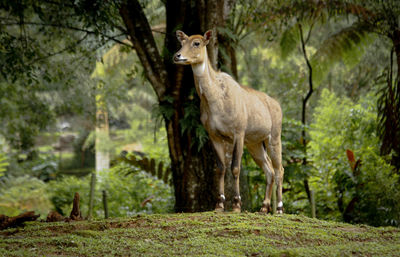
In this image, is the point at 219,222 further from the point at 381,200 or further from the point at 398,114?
the point at 398,114

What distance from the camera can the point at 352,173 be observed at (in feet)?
31.6

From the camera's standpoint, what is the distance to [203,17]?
25.1 ft

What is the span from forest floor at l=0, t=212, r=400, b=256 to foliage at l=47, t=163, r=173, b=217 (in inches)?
201

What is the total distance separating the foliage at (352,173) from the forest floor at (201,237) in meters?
3.41

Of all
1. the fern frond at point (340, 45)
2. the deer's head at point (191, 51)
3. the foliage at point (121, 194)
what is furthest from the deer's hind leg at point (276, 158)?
the fern frond at point (340, 45)

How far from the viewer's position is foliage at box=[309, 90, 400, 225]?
29.4 ft

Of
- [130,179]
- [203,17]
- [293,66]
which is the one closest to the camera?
[203,17]

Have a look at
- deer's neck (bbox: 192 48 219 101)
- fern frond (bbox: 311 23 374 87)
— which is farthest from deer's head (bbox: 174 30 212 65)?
fern frond (bbox: 311 23 374 87)

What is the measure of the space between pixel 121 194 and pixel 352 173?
6.35 metres

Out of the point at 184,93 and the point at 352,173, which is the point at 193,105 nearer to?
the point at 184,93

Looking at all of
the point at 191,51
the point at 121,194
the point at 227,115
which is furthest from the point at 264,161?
the point at 121,194

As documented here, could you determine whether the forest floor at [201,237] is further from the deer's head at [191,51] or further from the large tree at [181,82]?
the deer's head at [191,51]

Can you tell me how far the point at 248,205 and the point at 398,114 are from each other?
373 cm

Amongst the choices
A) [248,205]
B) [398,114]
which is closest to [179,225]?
[248,205]
